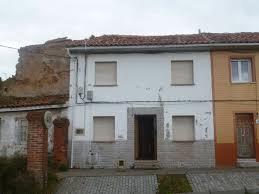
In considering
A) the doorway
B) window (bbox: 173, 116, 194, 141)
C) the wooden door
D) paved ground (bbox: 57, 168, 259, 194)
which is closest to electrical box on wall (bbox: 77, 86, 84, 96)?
the doorway

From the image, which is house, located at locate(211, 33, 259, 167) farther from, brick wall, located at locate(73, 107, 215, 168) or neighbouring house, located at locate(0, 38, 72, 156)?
neighbouring house, located at locate(0, 38, 72, 156)

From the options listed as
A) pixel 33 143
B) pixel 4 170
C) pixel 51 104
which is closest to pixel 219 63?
pixel 51 104

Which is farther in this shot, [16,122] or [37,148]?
[16,122]

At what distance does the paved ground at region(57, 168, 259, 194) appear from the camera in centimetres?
1283

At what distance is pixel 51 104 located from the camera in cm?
1775

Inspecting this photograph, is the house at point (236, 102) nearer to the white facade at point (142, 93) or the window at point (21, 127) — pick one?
the white facade at point (142, 93)

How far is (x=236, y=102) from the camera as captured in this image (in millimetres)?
17625

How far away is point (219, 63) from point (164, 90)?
292cm

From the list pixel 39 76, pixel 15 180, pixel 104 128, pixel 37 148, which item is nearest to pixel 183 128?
pixel 104 128

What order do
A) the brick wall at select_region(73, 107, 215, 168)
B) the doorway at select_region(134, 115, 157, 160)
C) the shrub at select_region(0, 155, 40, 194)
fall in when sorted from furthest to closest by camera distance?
the doorway at select_region(134, 115, 157, 160)
the brick wall at select_region(73, 107, 215, 168)
the shrub at select_region(0, 155, 40, 194)

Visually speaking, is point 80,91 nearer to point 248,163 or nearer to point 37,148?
point 37,148

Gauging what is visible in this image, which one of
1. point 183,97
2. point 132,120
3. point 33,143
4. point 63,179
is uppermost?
point 183,97

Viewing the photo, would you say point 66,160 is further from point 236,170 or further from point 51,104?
point 236,170

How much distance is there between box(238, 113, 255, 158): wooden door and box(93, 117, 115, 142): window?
5898 mm
